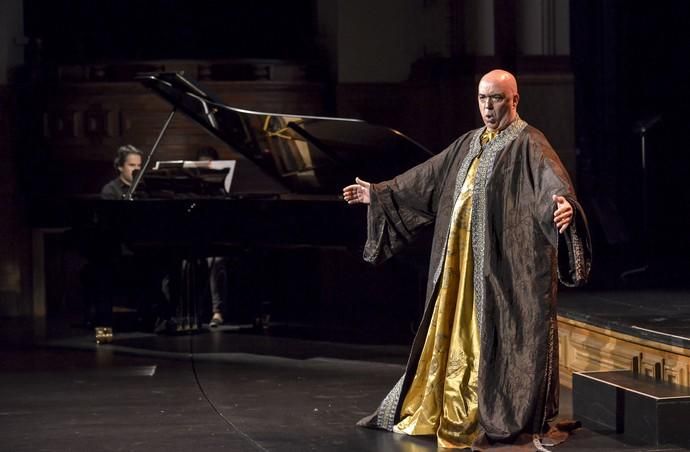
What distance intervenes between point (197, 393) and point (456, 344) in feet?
5.09

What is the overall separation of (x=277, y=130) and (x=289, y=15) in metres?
2.29

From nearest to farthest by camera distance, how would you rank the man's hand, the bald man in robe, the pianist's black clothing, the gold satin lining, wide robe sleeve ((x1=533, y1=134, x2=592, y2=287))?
the man's hand
wide robe sleeve ((x1=533, y1=134, x2=592, y2=287))
the bald man in robe
the gold satin lining
the pianist's black clothing

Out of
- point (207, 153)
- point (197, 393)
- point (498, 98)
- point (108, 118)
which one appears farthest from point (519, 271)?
point (108, 118)

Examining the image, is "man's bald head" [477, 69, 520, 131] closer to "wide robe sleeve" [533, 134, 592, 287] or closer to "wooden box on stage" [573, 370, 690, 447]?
"wide robe sleeve" [533, 134, 592, 287]

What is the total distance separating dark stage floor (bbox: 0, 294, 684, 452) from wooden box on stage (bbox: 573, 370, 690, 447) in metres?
0.09

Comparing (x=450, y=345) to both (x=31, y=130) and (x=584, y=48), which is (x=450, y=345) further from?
(x=584, y=48)

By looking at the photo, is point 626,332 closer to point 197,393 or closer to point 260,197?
point 197,393

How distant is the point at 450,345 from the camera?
4.82 m

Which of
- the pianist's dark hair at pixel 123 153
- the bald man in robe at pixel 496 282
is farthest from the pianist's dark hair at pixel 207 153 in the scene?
the bald man in robe at pixel 496 282

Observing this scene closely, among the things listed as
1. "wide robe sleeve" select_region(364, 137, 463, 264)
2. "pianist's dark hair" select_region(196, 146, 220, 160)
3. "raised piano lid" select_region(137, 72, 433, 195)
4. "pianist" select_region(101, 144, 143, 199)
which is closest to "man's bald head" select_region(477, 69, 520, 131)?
"wide robe sleeve" select_region(364, 137, 463, 264)

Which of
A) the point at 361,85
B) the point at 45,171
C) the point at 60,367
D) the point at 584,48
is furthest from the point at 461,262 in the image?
the point at 584,48

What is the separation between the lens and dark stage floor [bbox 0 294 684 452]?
4914mm

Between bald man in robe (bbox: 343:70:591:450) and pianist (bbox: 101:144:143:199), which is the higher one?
pianist (bbox: 101:144:143:199)

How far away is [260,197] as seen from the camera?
25.5ft
